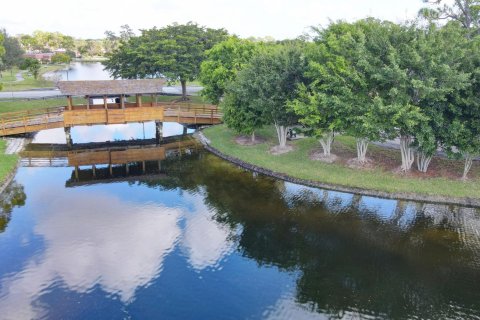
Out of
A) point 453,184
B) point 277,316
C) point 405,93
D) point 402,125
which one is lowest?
point 277,316

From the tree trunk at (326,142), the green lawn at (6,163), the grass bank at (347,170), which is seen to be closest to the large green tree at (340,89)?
the tree trunk at (326,142)

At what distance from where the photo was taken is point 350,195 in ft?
89.2

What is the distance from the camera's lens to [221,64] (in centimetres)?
4622

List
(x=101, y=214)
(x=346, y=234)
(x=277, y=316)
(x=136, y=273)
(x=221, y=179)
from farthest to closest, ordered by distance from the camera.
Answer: (x=221, y=179)
(x=101, y=214)
(x=346, y=234)
(x=136, y=273)
(x=277, y=316)

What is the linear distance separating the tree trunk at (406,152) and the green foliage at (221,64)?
2152 cm

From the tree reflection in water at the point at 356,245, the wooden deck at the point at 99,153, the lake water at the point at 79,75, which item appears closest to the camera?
the tree reflection in water at the point at 356,245

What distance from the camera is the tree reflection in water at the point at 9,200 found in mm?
23438

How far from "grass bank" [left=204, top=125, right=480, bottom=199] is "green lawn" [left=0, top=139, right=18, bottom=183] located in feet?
56.9

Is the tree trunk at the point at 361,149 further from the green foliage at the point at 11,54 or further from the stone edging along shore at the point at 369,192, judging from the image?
the green foliage at the point at 11,54

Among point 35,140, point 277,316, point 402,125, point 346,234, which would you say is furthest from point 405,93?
point 35,140

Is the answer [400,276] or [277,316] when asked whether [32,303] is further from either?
Result: [400,276]

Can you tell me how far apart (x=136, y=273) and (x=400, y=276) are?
40.1ft

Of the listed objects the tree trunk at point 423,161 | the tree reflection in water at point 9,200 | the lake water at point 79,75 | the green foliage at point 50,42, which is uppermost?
the green foliage at point 50,42

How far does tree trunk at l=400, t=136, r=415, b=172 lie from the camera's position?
29031 mm
